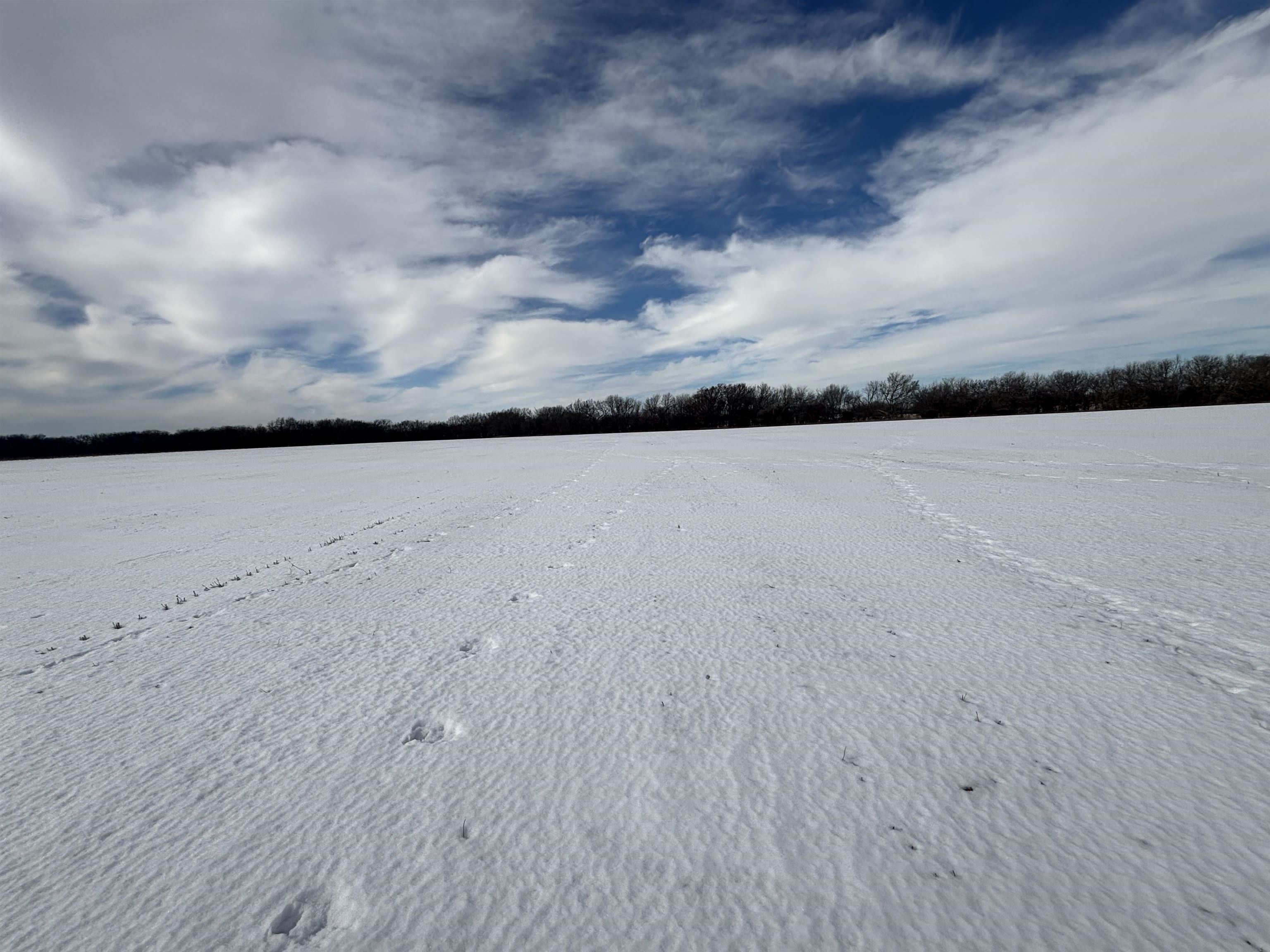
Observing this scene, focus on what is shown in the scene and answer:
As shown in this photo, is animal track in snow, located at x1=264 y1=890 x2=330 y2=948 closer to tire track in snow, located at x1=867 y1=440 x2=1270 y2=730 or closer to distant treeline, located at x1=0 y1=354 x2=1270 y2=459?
tire track in snow, located at x1=867 y1=440 x2=1270 y2=730

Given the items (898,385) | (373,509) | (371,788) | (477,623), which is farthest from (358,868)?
(898,385)

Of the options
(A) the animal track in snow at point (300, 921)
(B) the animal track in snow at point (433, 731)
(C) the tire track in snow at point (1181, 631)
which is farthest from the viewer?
(C) the tire track in snow at point (1181, 631)

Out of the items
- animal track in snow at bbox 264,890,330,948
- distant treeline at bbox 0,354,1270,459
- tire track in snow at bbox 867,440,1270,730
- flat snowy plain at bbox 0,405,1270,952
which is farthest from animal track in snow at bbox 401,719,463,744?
distant treeline at bbox 0,354,1270,459

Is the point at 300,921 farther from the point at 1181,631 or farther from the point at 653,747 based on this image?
the point at 1181,631

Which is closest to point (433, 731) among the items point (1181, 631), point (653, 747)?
point (653, 747)

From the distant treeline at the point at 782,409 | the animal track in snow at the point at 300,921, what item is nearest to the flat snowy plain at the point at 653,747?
the animal track in snow at the point at 300,921

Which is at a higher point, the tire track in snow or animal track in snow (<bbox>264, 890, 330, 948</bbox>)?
animal track in snow (<bbox>264, 890, 330, 948</bbox>)

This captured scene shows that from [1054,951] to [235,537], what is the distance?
31.5 ft

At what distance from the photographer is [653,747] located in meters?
2.43

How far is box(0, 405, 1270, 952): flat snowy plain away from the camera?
1.64 metres

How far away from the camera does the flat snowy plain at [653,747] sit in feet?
5.39

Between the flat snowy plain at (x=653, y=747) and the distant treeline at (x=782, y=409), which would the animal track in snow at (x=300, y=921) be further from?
the distant treeline at (x=782, y=409)

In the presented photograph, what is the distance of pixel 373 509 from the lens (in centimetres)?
1002

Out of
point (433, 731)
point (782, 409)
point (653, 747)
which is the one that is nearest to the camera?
point (653, 747)
